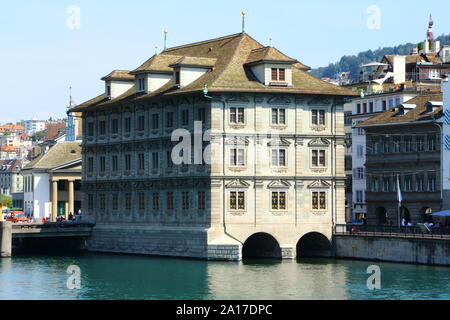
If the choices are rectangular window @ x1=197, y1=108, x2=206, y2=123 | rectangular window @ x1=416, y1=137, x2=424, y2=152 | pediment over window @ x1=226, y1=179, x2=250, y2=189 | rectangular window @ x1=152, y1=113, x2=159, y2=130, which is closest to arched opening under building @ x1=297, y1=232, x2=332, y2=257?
pediment over window @ x1=226, y1=179, x2=250, y2=189

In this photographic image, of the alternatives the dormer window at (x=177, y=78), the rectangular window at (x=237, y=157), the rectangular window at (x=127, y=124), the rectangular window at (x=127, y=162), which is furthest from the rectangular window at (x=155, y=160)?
the rectangular window at (x=237, y=157)

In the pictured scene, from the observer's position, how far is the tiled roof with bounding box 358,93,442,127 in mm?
112312

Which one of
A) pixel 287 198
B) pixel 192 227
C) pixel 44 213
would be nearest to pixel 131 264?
pixel 192 227

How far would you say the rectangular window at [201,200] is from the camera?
9712 centimetres

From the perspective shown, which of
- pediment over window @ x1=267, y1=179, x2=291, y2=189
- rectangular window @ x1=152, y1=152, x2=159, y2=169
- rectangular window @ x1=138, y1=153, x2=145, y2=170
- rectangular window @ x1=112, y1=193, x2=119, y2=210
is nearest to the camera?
pediment over window @ x1=267, y1=179, x2=291, y2=189

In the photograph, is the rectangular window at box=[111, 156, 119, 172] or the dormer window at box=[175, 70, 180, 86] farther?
the rectangular window at box=[111, 156, 119, 172]

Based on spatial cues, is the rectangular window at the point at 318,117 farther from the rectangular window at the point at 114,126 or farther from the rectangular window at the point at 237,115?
the rectangular window at the point at 114,126

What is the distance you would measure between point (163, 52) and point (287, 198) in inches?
878

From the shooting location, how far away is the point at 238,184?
9675 centimetres

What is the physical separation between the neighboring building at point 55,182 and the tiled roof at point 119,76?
99.4ft

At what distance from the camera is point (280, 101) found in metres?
97.9

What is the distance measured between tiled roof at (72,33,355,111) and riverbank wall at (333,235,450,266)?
36.2 ft

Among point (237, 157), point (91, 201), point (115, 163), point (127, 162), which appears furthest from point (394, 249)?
point (91, 201)

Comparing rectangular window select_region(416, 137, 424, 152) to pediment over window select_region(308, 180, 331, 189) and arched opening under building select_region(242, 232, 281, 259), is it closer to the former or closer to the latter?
pediment over window select_region(308, 180, 331, 189)
